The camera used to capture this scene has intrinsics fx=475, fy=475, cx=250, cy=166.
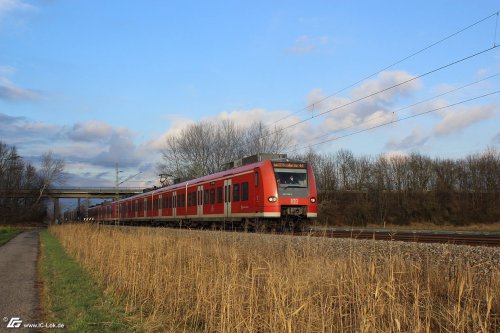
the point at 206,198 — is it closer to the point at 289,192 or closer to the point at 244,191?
the point at 244,191

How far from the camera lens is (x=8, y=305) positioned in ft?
28.9

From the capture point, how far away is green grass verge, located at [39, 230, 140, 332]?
22.8 feet

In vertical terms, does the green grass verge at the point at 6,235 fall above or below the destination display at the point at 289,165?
below

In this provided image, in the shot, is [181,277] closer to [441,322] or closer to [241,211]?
[441,322]

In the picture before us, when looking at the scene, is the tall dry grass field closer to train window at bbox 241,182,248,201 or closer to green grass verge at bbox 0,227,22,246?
train window at bbox 241,182,248,201

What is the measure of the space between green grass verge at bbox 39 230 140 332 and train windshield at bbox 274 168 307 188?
9845 mm

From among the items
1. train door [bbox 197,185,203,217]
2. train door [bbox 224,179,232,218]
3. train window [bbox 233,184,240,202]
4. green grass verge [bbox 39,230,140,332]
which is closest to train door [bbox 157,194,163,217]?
train door [bbox 197,185,203,217]

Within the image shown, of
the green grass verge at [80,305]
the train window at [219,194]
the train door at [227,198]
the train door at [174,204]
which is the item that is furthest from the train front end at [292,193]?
the train door at [174,204]

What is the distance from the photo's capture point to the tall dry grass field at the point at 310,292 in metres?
5.30

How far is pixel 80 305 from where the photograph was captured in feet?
27.7

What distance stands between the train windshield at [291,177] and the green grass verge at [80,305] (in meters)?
9.84

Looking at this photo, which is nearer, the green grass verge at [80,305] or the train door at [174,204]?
the green grass verge at [80,305]

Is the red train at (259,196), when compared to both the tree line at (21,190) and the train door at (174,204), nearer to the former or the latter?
the train door at (174,204)

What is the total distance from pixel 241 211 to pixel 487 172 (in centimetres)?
5029
